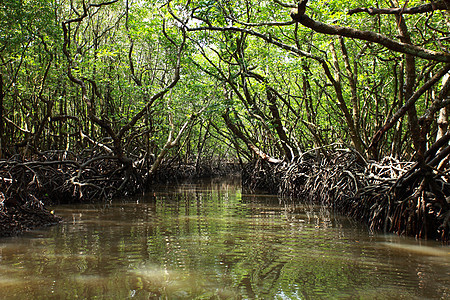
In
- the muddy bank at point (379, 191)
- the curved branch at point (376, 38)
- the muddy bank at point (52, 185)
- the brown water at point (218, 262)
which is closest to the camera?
the brown water at point (218, 262)

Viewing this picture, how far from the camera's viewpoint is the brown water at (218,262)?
271 cm

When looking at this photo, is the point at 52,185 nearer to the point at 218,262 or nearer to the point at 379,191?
the point at 218,262

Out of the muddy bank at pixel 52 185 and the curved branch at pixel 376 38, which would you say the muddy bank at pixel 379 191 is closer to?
the curved branch at pixel 376 38

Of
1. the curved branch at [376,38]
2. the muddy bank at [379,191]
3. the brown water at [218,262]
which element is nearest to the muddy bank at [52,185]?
the brown water at [218,262]

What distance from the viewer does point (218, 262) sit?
3.46 meters

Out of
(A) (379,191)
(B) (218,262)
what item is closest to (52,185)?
(B) (218,262)

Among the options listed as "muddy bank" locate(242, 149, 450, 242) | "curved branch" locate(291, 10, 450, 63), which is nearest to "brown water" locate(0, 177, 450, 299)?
"muddy bank" locate(242, 149, 450, 242)

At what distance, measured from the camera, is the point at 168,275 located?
3.06 meters

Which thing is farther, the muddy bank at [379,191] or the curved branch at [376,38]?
the muddy bank at [379,191]

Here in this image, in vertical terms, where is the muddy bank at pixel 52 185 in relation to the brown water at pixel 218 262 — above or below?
above

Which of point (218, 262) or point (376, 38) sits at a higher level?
point (376, 38)

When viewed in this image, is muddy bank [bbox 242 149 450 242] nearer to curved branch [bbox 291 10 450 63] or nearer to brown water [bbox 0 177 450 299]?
brown water [bbox 0 177 450 299]

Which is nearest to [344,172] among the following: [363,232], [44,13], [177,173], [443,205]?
[363,232]

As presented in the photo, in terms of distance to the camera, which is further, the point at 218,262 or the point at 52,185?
the point at 52,185
